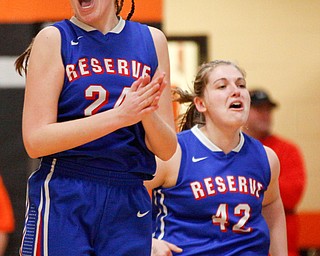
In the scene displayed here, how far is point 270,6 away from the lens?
7285 millimetres

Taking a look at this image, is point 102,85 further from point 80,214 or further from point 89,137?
point 80,214

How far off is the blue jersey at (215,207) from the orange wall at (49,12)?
1.95m

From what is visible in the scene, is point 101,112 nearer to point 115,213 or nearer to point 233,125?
point 115,213

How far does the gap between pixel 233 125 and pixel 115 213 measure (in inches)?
51.5

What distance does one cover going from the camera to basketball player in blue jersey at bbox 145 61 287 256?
3.61m

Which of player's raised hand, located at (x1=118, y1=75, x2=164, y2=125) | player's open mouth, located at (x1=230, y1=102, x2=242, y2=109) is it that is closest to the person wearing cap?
player's open mouth, located at (x1=230, y1=102, x2=242, y2=109)

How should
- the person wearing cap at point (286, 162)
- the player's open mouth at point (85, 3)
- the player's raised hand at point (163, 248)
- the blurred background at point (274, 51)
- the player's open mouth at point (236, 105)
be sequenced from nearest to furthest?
the player's open mouth at point (85, 3) → the player's raised hand at point (163, 248) → the player's open mouth at point (236, 105) → the person wearing cap at point (286, 162) → the blurred background at point (274, 51)

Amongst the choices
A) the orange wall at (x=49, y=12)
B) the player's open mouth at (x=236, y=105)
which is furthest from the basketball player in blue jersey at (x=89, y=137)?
the orange wall at (x=49, y=12)

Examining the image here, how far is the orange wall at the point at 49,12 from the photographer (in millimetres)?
5539

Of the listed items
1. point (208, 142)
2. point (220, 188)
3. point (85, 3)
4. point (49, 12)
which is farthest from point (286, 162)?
point (85, 3)

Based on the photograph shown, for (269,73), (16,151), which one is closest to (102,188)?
(16,151)

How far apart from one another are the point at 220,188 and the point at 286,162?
97.5 inches

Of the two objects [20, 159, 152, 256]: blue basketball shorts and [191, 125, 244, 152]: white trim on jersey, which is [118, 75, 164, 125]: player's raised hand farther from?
[191, 125, 244, 152]: white trim on jersey

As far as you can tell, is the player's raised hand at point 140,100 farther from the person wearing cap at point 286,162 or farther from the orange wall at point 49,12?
the person wearing cap at point 286,162
